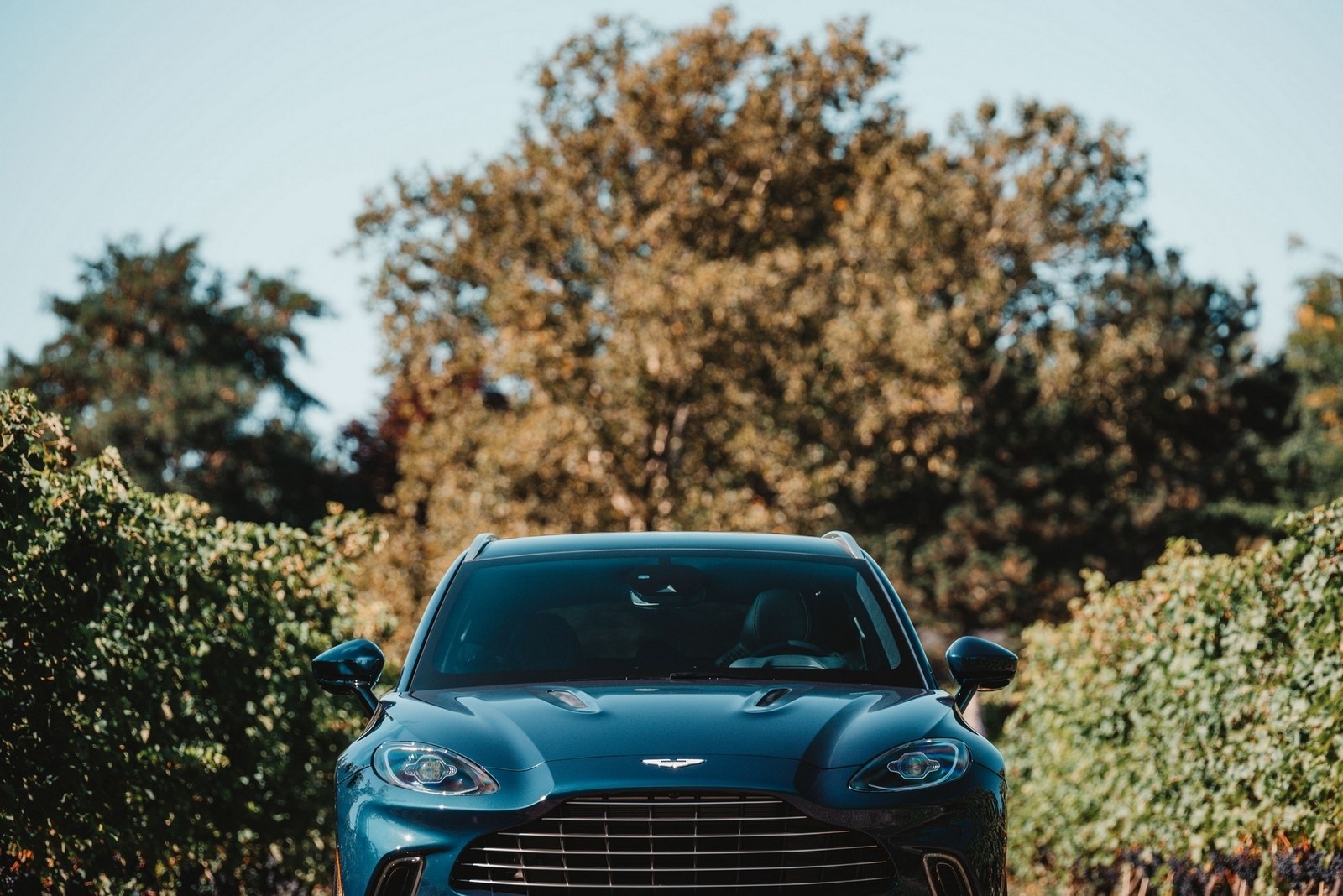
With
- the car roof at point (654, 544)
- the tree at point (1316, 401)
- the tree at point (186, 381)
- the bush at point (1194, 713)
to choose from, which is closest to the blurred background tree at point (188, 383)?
the tree at point (186, 381)

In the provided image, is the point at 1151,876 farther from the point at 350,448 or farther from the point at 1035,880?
the point at 350,448

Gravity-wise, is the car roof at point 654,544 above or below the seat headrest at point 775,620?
above

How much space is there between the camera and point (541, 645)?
5.49 meters

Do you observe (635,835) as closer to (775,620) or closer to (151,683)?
(775,620)

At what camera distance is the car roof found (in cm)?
601

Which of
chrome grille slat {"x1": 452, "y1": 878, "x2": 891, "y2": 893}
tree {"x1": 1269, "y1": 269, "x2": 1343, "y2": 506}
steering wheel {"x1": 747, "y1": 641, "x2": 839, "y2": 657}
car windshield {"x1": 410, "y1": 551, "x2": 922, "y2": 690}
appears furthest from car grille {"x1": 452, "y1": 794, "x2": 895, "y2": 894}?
tree {"x1": 1269, "y1": 269, "x2": 1343, "y2": 506}

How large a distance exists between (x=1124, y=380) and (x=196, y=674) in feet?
125

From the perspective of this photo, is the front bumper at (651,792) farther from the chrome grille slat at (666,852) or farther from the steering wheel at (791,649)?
the steering wheel at (791,649)

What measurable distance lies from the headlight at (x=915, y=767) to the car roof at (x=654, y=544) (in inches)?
61.2

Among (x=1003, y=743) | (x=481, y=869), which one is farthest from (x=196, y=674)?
(x=1003, y=743)

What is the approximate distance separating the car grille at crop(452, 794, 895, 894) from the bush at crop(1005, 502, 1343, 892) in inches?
150

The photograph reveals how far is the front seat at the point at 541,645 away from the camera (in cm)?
542

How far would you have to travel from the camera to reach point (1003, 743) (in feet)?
49.4

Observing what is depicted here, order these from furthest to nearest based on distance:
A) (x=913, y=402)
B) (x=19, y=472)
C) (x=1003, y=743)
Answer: (x=913, y=402) < (x=1003, y=743) < (x=19, y=472)
